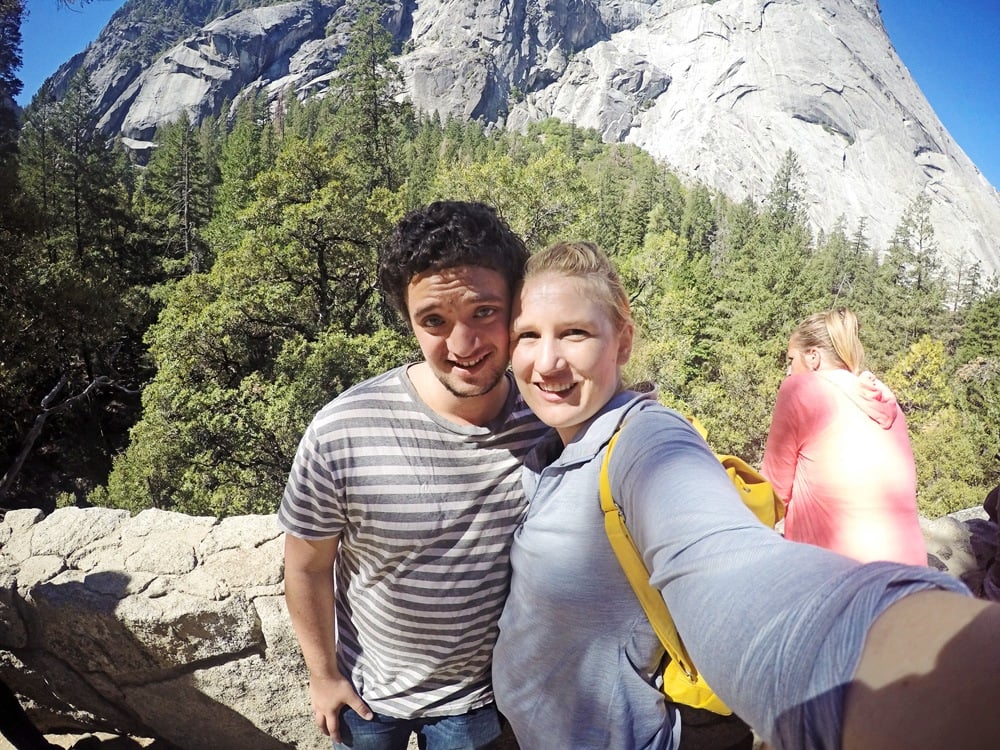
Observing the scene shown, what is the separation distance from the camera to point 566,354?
1.17 meters

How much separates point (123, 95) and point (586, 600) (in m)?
112

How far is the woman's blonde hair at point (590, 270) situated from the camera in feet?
4.03

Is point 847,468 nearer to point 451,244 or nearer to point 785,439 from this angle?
point 785,439

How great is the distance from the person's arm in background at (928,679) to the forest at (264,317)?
1001mm

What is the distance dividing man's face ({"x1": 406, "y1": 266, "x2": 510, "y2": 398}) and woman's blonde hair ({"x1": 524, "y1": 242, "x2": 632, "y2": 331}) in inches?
4.4

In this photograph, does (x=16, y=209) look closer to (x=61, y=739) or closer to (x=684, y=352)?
(x=61, y=739)

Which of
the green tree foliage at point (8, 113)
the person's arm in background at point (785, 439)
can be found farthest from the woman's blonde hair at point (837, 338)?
the green tree foliage at point (8, 113)

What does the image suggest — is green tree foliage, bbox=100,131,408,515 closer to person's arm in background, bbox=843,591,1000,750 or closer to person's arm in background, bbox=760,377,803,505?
person's arm in background, bbox=760,377,803,505

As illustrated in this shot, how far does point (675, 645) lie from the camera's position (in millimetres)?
977

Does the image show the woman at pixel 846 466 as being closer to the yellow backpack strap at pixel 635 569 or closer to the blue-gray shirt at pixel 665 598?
the blue-gray shirt at pixel 665 598

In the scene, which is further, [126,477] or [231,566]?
[126,477]

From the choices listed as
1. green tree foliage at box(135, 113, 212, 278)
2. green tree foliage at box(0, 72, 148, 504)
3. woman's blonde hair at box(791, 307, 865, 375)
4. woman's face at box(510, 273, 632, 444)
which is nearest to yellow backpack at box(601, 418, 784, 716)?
woman's face at box(510, 273, 632, 444)

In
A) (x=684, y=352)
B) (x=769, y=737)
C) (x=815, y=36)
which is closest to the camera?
(x=769, y=737)

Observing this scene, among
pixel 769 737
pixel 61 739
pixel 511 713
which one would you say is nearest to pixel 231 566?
pixel 61 739
